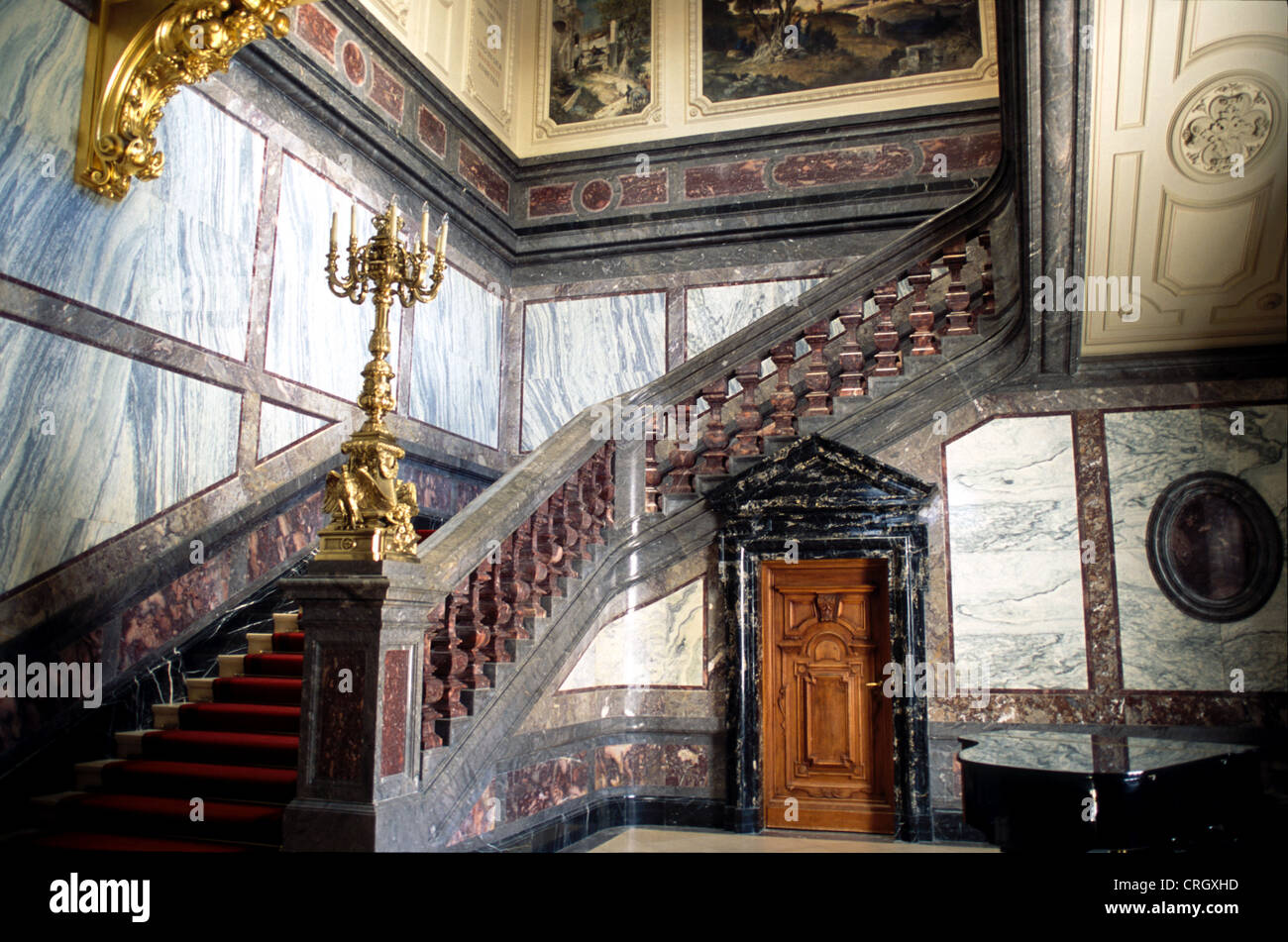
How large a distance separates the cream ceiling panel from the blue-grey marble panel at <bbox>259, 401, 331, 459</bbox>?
5205mm

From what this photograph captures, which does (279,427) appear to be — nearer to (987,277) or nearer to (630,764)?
(630,764)

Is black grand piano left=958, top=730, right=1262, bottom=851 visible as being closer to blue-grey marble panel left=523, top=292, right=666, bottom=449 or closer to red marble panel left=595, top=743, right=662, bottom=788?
red marble panel left=595, top=743, right=662, bottom=788

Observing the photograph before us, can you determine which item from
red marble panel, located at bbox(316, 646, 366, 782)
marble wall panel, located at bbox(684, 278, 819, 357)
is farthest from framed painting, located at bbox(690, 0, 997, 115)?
red marble panel, located at bbox(316, 646, 366, 782)

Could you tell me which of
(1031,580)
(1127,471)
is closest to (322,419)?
(1031,580)

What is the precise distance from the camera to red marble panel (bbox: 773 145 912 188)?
9.24m

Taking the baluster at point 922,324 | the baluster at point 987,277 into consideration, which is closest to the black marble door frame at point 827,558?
the baluster at point 922,324

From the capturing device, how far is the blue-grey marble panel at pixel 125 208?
515 centimetres

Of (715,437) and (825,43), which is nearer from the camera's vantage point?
(715,437)

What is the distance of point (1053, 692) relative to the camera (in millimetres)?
6176

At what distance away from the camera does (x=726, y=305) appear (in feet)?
31.0

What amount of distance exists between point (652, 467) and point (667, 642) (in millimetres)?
1174

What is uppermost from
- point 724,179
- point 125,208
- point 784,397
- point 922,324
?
point 724,179

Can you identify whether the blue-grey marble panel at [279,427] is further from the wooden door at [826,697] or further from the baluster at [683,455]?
the wooden door at [826,697]

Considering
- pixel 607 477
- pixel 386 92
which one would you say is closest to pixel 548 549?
pixel 607 477
